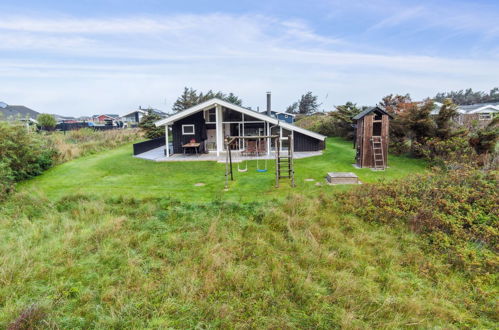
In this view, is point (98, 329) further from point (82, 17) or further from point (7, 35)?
point (7, 35)

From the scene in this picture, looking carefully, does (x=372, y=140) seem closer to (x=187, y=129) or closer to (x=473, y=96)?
(x=187, y=129)

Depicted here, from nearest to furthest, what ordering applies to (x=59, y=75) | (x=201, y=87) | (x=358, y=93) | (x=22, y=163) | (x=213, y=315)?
(x=213, y=315)
(x=22, y=163)
(x=59, y=75)
(x=358, y=93)
(x=201, y=87)

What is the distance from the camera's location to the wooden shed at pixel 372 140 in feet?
38.1

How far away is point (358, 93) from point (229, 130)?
693 inches

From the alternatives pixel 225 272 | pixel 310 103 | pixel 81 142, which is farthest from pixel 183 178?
pixel 310 103

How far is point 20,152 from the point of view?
10812 mm

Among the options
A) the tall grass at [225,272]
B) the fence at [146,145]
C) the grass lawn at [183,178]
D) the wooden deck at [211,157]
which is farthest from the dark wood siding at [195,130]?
the tall grass at [225,272]

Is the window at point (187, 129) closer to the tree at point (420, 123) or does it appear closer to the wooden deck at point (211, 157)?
the wooden deck at point (211, 157)

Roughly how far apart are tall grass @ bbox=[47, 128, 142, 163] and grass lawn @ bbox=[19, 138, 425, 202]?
3.99 feet

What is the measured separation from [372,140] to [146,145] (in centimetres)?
1566

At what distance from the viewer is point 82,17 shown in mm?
14289

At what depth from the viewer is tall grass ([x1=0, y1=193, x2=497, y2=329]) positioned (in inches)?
154

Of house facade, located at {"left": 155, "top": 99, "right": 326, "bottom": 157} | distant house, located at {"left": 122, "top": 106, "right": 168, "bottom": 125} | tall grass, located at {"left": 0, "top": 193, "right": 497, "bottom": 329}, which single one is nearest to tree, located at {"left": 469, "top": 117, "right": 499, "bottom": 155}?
tall grass, located at {"left": 0, "top": 193, "right": 497, "bottom": 329}

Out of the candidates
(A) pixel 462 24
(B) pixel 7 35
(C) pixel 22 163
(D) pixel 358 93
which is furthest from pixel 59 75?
(A) pixel 462 24
